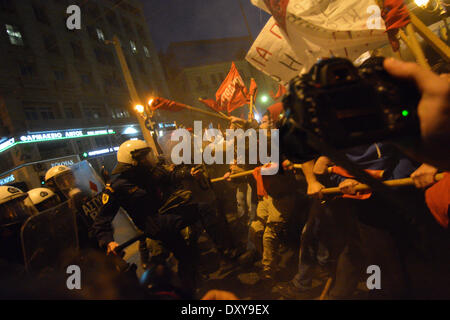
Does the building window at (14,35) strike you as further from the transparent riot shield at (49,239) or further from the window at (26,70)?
the transparent riot shield at (49,239)

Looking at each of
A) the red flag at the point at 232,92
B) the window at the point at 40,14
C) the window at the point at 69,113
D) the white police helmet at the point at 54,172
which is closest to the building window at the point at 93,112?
the window at the point at 69,113

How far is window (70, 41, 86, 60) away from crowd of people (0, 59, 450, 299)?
2941cm

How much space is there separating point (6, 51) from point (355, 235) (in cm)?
2960

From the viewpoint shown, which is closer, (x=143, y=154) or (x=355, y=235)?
(x=355, y=235)

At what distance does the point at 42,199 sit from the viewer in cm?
341

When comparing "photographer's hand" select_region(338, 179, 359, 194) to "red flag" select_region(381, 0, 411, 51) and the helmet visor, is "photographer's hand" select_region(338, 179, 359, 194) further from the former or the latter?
the helmet visor

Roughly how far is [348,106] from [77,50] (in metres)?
34.9

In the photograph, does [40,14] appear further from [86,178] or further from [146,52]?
[86,178]

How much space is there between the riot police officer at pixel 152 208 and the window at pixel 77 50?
30.9 m

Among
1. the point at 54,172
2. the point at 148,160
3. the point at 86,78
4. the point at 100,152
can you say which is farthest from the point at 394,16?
the point at 86,78

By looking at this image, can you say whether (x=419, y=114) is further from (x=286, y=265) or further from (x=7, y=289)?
(x=286, y=265)

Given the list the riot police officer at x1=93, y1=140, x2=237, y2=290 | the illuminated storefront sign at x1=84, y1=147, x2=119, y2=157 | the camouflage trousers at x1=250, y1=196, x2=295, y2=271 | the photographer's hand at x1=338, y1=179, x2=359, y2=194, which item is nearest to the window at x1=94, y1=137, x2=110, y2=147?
the illuminated storefront sign at x1=84, y1=147, x2=119, y2=157

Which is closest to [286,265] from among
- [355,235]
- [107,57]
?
[355,235]

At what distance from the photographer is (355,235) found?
2881 mm
